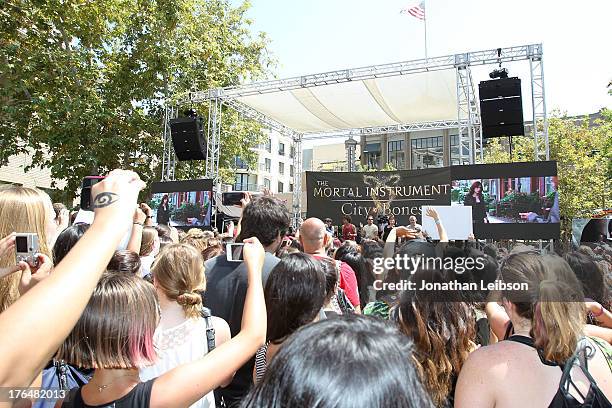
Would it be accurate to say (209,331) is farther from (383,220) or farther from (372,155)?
(372,155)

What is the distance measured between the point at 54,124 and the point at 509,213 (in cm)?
1229

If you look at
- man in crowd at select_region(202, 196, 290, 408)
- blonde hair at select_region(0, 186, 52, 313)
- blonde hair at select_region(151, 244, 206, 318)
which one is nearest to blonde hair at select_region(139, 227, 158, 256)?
man in crowd at select_region(202, 196, 290, 408)

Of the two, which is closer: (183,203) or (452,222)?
(452,222)

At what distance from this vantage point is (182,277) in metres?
2.25

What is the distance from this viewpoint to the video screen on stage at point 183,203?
11531mm

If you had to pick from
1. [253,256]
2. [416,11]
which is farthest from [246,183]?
[253,256]

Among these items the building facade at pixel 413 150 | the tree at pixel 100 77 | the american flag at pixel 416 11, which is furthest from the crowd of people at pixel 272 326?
the building facade at pixel 413 150

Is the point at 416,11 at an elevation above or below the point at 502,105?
above

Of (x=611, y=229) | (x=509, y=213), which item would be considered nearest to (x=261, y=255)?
(x=611, y=229)

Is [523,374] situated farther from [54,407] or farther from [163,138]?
[163,138]

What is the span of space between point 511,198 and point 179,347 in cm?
786

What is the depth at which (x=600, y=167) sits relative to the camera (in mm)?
24719

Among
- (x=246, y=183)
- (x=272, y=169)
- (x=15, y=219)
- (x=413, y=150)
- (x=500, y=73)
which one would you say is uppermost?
(x=413, y=150)

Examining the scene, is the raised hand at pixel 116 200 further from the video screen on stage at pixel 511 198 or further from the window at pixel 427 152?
the window at pixel 427 152
